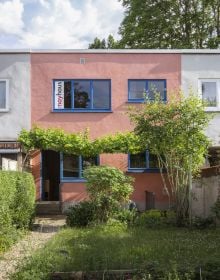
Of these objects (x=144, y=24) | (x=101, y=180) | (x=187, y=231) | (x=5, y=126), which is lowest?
(x=187, y=231)

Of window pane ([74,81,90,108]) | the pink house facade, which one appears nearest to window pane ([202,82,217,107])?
the pink house facade

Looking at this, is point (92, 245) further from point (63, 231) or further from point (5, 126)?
point (5, 126)

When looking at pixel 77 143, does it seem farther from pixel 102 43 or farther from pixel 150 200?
pixel 102 43

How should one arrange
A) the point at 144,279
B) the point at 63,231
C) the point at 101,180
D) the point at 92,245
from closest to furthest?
the point at 144,279, the point at 92,245, the point at 63,231, the point at 101,180

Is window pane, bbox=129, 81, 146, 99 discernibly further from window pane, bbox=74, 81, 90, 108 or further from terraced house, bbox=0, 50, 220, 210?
window pane, bbox=74, 81, 90, 108

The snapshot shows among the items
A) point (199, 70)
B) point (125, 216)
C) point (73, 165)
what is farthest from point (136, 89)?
point (125, 216)

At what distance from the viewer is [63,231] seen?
14805 mm

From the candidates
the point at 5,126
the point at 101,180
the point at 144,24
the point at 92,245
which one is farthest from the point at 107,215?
the point at 144,24

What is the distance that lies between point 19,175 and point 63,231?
2.17m

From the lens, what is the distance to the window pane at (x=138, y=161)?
21891mm

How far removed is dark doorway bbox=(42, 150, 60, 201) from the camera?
23047 mm

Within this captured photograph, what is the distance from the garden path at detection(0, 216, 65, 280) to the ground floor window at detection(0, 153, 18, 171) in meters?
2.23

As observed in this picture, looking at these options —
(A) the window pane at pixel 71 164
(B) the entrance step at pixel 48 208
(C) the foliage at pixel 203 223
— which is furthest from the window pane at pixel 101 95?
(C) the foliage at pixel 203 223

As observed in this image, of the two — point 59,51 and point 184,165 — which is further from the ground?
point 59,51
